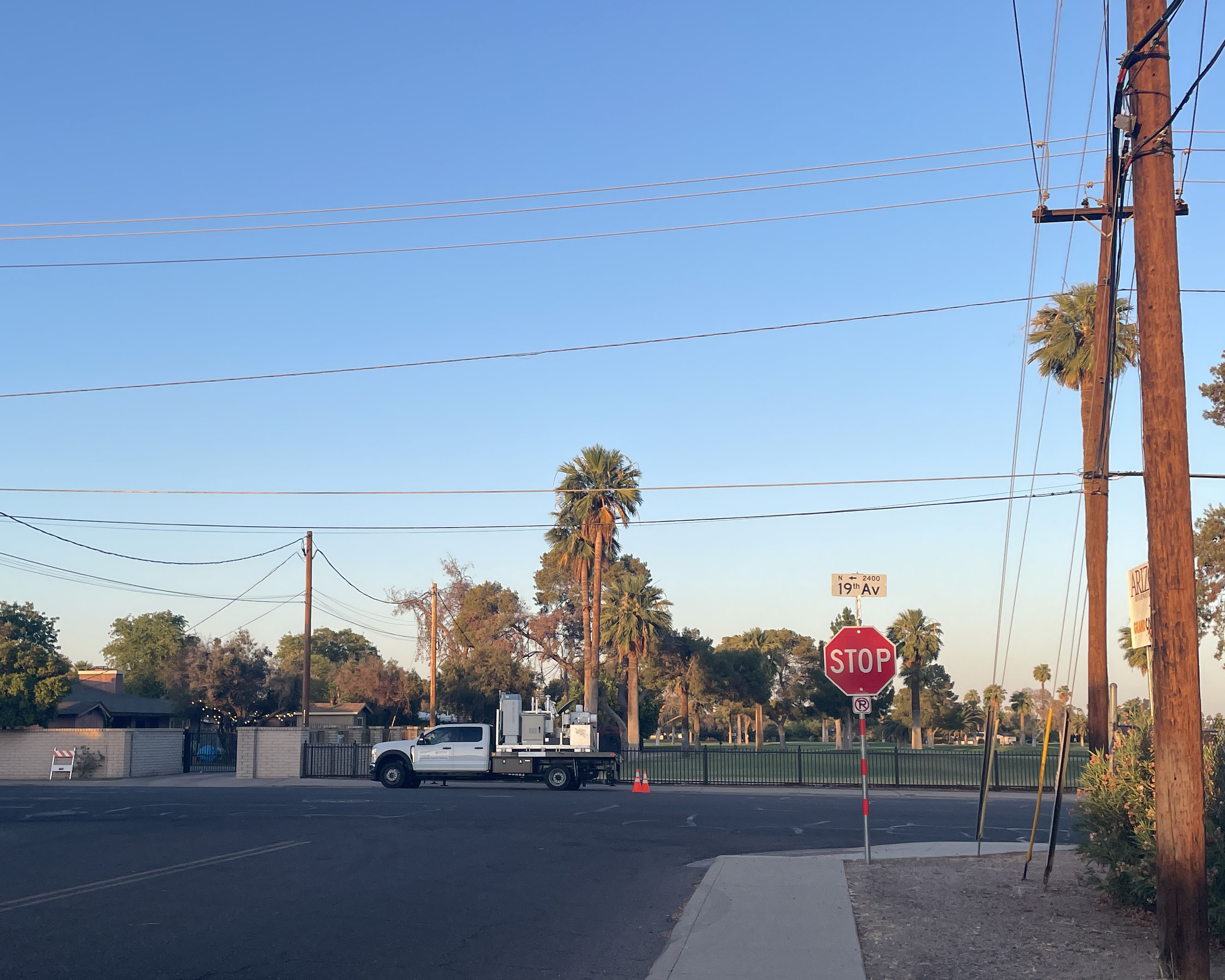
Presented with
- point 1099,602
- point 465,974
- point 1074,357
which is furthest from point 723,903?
point 1074,357

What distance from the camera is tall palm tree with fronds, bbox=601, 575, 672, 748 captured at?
5384 centimetres

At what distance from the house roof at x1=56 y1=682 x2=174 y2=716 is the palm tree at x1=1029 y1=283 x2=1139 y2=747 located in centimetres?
4000

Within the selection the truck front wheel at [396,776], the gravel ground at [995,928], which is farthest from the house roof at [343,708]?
the gravel ground at [995,928]

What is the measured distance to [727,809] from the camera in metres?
24.5

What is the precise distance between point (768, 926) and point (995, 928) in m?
1.98

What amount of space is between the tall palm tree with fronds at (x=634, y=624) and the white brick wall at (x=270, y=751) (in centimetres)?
1858

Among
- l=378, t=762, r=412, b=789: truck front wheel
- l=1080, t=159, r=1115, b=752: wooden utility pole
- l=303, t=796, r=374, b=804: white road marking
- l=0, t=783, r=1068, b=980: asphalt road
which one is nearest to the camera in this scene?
l=0, t=783, r=1068, b=980: asphalt road

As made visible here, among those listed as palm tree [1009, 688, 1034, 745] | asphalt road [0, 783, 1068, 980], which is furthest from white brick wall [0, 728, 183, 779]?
palm tree [1009, 688, 1034, 745]

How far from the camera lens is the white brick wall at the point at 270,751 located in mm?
39062

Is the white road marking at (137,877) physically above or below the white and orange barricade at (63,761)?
above

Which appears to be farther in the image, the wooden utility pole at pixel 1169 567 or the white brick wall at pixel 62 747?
the white brick wall at pixel 62 747

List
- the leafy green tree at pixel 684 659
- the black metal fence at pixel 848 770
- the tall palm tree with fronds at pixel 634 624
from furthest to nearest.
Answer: the leafy green tree at pixel 684 659 → the tall palm tree with fronds at pixel 634 624 → the black metal fence at pixel 848 770

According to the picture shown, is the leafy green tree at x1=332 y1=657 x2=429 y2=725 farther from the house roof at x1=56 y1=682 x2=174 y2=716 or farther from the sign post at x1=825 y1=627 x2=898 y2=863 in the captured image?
the sign post at x1=825 y1=627 x2=898 y2=863

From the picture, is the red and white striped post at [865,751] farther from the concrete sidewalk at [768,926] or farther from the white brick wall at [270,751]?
the white brick wall at [270,751]
